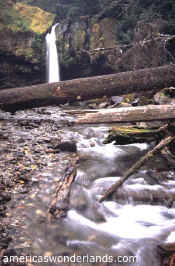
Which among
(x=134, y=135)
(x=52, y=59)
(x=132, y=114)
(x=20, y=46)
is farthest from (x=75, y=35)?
(x=132, y=114)

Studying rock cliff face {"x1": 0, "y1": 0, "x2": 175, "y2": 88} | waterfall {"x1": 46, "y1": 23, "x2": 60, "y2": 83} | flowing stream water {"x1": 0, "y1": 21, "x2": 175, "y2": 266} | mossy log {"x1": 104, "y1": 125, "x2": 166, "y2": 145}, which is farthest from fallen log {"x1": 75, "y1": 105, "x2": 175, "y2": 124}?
waterfall {"x1": 46, "y1": 23, "x2": 60, "y2": 83}

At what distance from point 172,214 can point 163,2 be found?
16.2 m

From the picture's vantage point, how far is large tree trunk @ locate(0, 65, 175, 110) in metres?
5.32

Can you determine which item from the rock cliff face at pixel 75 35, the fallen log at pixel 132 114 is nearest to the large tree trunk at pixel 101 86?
the fallen log at pixel 132 114

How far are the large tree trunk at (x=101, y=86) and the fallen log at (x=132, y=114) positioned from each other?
2.38 meters

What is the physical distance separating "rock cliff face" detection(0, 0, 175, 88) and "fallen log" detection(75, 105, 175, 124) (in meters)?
10.00

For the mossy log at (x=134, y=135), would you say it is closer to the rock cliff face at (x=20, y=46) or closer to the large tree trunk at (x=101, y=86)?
the large tree trunk at (x=101, y=86)

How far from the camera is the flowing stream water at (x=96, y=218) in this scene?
213 cm

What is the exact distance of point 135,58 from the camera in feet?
37.4

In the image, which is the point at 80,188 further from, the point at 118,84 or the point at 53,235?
the point at 118,84

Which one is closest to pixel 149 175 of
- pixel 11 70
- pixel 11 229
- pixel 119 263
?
pixel 119 263

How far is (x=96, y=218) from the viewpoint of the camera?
2742mm

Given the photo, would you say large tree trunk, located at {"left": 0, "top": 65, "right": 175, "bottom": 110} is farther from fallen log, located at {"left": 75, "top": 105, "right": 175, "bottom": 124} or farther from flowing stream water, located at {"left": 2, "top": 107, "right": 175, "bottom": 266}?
fallen log, located at {"left": 75, "top": 105, "right": 175, "bottom": 124}

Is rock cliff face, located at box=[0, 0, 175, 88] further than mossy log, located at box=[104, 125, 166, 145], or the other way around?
rock cliff face, located at box=[0, 0, 175, 88]
